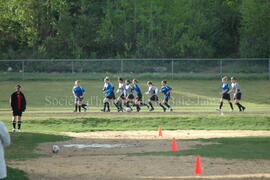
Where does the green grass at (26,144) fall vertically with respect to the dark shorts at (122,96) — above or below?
below

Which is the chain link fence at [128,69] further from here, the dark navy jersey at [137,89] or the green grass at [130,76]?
the dark navy jersey at [137,89]

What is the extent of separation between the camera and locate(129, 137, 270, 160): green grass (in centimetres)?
1855

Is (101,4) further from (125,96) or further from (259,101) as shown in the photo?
(125,96)

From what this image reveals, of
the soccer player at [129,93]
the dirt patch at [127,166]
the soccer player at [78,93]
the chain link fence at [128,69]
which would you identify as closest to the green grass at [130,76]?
the chain link fence at [128,69]

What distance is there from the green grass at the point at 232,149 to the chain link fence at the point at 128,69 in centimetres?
2802

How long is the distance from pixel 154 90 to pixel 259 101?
10.9m

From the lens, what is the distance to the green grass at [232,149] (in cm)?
1855

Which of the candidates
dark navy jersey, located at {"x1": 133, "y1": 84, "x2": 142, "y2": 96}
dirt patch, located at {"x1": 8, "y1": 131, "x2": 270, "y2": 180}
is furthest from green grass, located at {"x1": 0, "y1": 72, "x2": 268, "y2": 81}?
dirt patch, located at {"x1": 8, "y1": 131, "x2": 270, "y2": 180}

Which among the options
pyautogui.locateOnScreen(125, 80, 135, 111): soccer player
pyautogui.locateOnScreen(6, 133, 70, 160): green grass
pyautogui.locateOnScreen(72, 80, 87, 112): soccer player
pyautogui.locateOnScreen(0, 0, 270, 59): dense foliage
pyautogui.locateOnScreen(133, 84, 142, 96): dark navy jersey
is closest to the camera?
pyautogui.locateOnScreen(6, 133, 70, 160): green grass

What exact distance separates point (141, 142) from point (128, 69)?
95.8 feet

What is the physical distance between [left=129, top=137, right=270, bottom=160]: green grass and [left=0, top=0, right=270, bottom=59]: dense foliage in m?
35.4

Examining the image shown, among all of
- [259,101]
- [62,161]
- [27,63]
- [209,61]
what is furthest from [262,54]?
[62,161]

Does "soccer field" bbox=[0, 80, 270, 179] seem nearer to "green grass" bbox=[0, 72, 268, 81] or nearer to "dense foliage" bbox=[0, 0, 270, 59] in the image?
"green grass" bbox=[0, 72, 268, 81]

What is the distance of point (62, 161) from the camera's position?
1777 centimetres
